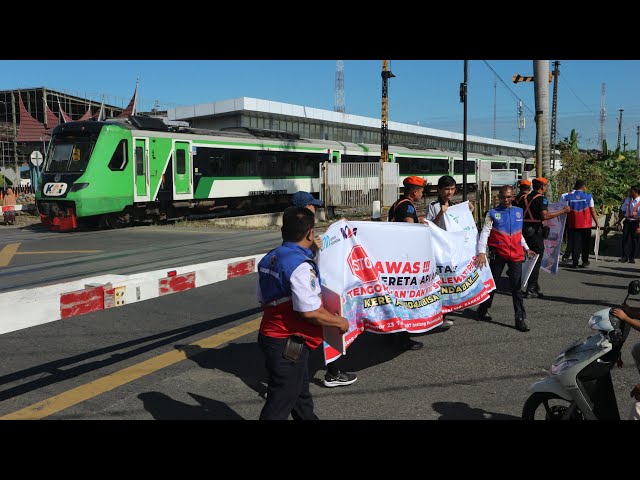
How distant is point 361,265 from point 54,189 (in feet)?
49.3

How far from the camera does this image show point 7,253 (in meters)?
13.2

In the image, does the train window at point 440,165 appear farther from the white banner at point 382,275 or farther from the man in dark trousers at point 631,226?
the white banner at point 382,275

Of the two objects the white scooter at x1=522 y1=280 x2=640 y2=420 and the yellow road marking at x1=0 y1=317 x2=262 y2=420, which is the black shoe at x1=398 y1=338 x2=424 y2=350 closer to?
the yellow road marking at x1=0 y1=317 x2=262 y2=420

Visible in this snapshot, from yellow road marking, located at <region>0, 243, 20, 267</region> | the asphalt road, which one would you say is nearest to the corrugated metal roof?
yellow road marking, located at <region>0, 243, 20, 267</region>

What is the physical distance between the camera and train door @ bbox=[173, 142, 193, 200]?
65.1 feet

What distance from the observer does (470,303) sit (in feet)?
20.4

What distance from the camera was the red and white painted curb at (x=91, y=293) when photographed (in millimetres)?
3522

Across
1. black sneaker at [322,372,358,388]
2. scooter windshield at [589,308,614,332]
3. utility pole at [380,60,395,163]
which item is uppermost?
utility pole at [380,60,395,163]

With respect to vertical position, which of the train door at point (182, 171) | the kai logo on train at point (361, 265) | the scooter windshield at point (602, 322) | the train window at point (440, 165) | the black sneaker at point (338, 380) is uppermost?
the train window at point (440, 165)

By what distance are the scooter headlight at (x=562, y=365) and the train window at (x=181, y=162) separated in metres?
17.9

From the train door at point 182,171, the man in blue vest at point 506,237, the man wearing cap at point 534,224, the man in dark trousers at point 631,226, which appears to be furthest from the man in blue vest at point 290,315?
the train door at point 182,171

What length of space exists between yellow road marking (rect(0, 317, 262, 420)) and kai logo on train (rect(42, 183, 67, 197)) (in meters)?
12.8
